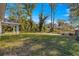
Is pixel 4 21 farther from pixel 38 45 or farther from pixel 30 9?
pixel 38 45

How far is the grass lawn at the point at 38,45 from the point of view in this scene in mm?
2268

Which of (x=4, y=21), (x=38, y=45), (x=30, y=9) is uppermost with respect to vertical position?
(x=30, y=9)

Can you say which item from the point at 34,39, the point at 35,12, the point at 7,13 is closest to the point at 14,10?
the point at 7,13

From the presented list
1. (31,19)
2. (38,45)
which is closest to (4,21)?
(31,19)

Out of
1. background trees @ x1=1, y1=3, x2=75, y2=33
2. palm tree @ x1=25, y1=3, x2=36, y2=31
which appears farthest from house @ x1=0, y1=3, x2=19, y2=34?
palm tree @ x1=25, y1=3, x2=36, y2=31

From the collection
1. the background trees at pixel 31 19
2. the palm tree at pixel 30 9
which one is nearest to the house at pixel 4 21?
the background trees at pixel 31 19

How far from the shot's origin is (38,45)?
230 centimetres

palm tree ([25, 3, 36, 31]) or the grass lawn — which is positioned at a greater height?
palm tree ([25, 3, 36, 31])

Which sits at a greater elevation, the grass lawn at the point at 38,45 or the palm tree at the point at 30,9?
the palm tree at the point at 30,9

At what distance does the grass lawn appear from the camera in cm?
227

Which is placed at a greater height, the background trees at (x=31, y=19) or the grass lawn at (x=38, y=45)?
the background trees at (x=31, y=19)

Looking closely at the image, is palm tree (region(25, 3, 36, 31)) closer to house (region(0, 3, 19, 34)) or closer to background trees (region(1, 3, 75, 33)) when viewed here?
background trees (region(1, 3, 75, 33))

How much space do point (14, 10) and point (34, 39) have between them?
0.38 metres

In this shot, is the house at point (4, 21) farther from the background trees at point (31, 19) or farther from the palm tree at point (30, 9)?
the palm tree at point (30, 9)
